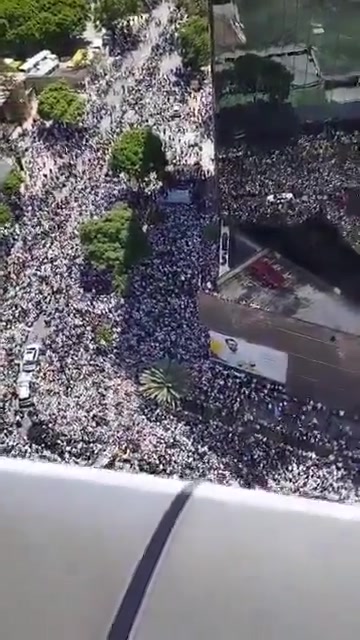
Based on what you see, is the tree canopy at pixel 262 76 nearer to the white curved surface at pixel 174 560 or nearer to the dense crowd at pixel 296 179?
the dense crowd at pixel 296 179

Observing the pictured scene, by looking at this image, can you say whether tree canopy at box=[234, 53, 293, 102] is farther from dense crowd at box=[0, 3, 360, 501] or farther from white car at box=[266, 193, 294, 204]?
white car at box=[266, 193, 294, 204]

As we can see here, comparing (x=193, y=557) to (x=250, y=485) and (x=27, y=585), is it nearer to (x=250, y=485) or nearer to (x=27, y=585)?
(x=27, y=585)

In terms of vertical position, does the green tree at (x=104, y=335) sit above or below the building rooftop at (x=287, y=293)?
below

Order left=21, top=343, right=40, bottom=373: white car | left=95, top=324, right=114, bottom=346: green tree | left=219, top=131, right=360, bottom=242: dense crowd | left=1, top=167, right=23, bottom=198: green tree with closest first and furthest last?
1. left=21, top=343, right=40, bottom=373: white car
2. left=95, top=324, right=114, bottom=346: green tree
3. left=219, top=131, right=360, bottom=242: dense crowd
4. left=1, top=167, right=23, bottom=198: green tree

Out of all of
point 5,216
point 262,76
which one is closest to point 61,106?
point 5,216

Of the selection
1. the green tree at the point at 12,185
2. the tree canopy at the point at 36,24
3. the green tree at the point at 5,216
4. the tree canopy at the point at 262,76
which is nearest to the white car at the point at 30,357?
the green tree at the point at 5,216

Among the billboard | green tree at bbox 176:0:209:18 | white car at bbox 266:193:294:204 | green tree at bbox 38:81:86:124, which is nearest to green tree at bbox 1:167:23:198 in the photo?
green tree at bbox 38:81:86:124
